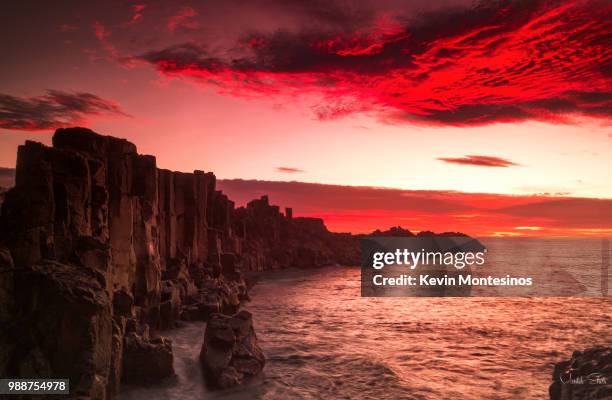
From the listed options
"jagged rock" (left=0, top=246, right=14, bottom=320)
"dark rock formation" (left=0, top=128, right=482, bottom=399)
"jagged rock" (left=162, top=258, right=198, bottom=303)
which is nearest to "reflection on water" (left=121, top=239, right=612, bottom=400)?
"dark rock formation" (left=0, top=128, right=482, bottom=399)

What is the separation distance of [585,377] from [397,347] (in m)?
17.5

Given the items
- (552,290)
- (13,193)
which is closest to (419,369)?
(13,193)

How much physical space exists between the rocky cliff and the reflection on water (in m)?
2.83

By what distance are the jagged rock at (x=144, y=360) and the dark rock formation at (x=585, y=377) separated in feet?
56.5

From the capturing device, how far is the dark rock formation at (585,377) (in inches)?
660

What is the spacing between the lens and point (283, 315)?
46.6 m

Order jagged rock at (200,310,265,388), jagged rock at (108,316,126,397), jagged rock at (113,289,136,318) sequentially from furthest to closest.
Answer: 1. jagged rock at (113,289,136,318)
2. jagged rock at (200,310,265,388)
3. jagged rock at (108,316,126,397)

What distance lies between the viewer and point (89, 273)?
19703 mm

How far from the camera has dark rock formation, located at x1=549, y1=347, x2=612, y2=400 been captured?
16.8 m

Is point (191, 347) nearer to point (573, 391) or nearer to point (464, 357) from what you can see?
point (464, 357)

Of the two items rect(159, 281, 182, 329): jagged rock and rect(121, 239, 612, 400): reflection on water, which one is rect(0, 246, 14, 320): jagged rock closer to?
rect(121, 239, 612, 400): reflection on water

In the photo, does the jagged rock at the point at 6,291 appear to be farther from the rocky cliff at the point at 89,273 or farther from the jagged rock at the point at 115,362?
the jagged rock at the point at 115,362
